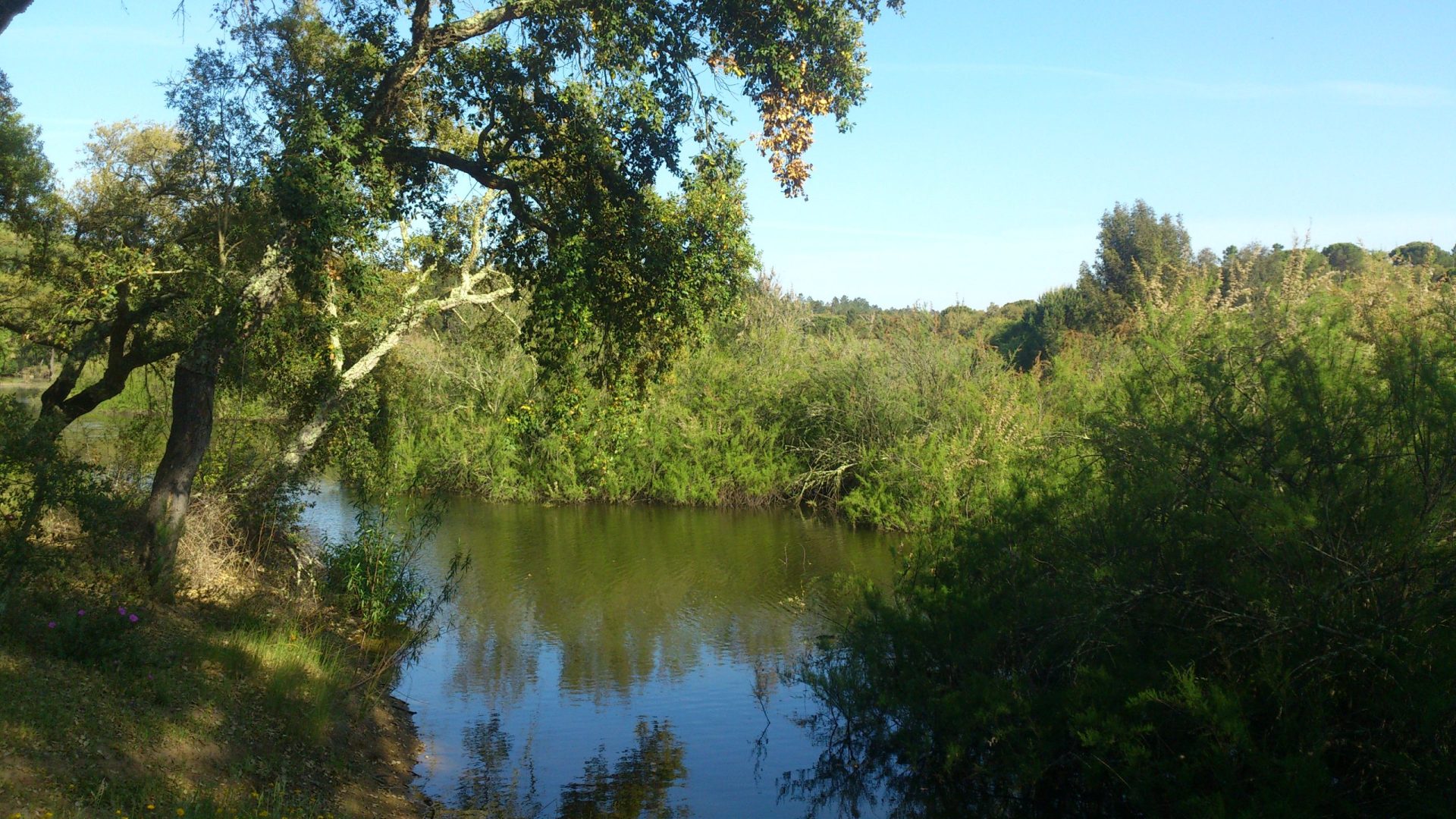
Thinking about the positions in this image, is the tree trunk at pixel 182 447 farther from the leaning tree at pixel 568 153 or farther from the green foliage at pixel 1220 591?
the green foliage at pixel 1220 591

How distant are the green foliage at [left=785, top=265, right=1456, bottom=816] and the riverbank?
4.60 m

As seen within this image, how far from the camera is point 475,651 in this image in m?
13.3

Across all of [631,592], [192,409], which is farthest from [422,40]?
[631,592]

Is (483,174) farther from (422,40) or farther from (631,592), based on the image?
(631,592)

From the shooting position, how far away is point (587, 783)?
29.9 feet

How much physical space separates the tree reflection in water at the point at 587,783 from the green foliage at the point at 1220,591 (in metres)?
2.14

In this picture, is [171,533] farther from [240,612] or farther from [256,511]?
[256,511]

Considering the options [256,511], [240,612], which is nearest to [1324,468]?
[240,612]

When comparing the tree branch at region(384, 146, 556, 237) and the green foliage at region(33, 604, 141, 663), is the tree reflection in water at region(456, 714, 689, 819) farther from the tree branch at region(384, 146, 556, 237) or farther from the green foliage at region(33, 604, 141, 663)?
the tree branch at region(384, 146, 556, 237)

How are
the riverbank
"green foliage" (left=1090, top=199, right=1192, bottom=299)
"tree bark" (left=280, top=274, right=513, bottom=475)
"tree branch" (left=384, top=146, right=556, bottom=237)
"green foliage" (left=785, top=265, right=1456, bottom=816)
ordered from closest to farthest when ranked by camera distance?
"green foliage" (left=785, top=265, right=1456, bottom=816), the riverbank, "tree branch" (left=384, top=146, right=556, bottom=237), "tree bark" (left=280, top=274, right=513, bottom=475), "green foliage" (left=1090, top=199, right=1192, bottom=299)

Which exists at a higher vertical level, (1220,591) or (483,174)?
(483,174)

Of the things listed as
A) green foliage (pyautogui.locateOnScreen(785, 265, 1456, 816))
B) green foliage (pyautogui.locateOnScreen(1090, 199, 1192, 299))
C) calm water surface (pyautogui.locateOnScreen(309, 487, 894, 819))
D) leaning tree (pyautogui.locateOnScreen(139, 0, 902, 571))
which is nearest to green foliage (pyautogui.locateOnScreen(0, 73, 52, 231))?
leaning tree (pyautogui.locateOnScreen(139, 0, 902, 571))

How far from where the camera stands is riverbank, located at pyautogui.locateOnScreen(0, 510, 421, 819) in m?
5.82

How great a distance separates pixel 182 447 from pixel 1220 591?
381 inches
